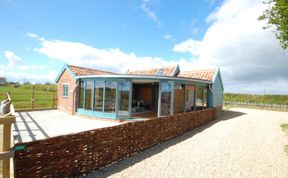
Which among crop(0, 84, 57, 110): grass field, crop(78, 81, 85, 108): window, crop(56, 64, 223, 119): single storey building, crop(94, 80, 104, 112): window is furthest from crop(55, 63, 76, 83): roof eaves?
crop(94, 80, 104, 112): window

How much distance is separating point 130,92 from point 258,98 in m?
30.7

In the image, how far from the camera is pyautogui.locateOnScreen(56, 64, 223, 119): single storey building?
1140 centimetres

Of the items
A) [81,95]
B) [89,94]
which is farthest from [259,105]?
[81,95]

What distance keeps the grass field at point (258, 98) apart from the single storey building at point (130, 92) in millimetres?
16518

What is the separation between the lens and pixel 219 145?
7055 mm

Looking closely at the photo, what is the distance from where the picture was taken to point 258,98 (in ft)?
104

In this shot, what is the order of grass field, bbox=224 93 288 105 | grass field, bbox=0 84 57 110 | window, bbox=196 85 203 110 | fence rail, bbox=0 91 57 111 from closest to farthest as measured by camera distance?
1. window, bbox=196 85 203 110
2. fence rail, bbox=0 91 57 111
3. grass field, bbox=0 84 57 110
4. grass field, bbox=224 93 288 105

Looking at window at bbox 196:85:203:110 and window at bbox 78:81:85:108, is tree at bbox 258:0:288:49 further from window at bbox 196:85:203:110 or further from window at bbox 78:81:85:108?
window at bbox 78:81:85:108

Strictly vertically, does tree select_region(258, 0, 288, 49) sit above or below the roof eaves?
above

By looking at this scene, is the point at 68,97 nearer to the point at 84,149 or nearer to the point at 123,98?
the point at 123,98

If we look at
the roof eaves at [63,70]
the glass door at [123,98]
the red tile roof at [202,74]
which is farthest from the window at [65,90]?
the red tile roof at [202,74]

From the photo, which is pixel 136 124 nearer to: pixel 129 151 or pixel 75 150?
pixel 129 151

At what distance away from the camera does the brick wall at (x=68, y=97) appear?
567 inches

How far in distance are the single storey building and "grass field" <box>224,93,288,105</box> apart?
1652 cm
